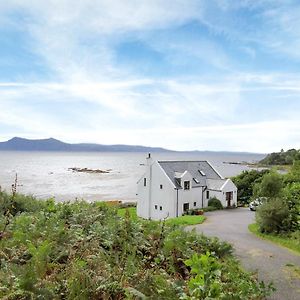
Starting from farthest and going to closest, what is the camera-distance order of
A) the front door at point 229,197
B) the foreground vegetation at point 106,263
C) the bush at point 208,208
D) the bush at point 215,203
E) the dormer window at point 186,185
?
1. the front door at point 229,197
2. the bush at point 215,203
3. the bush at point 208,208
4. the dormer window at point 186,185
5. the foreground vegetation at point 106,263

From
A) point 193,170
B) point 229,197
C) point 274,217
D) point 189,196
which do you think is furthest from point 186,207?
point 274,217

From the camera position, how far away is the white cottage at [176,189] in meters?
38.2

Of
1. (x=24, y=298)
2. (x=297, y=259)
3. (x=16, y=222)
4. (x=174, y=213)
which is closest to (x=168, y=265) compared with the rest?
(x=24, y=298)

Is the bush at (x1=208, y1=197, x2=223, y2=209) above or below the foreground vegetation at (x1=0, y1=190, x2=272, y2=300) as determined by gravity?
below

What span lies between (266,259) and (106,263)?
33.8ft

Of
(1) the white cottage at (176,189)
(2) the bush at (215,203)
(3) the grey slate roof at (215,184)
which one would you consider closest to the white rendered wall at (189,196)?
(1) the white cottage at (176,189)

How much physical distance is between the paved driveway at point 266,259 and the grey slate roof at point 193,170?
1397 centimetres

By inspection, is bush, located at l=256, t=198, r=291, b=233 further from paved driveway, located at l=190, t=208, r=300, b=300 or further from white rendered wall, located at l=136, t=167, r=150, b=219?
white rendered wall, located at l=136, t=167, r=150, b=219

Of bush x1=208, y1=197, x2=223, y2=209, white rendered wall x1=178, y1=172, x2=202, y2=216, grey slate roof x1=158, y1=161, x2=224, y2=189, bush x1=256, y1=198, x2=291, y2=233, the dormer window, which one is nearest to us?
bush x1=256, y1=198, x2=291, y2=233

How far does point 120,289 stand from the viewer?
5.57m

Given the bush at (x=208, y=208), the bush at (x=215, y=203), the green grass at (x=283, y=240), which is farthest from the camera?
the bush at (x=215, y=203)

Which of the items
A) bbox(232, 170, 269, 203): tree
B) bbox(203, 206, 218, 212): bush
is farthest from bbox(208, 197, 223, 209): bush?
bbox(232, 170, 269, 203): tree

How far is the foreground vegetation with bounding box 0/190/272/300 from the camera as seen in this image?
5238 mm

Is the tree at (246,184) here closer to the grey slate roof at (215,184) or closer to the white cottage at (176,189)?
the white cottage at (176,189)
